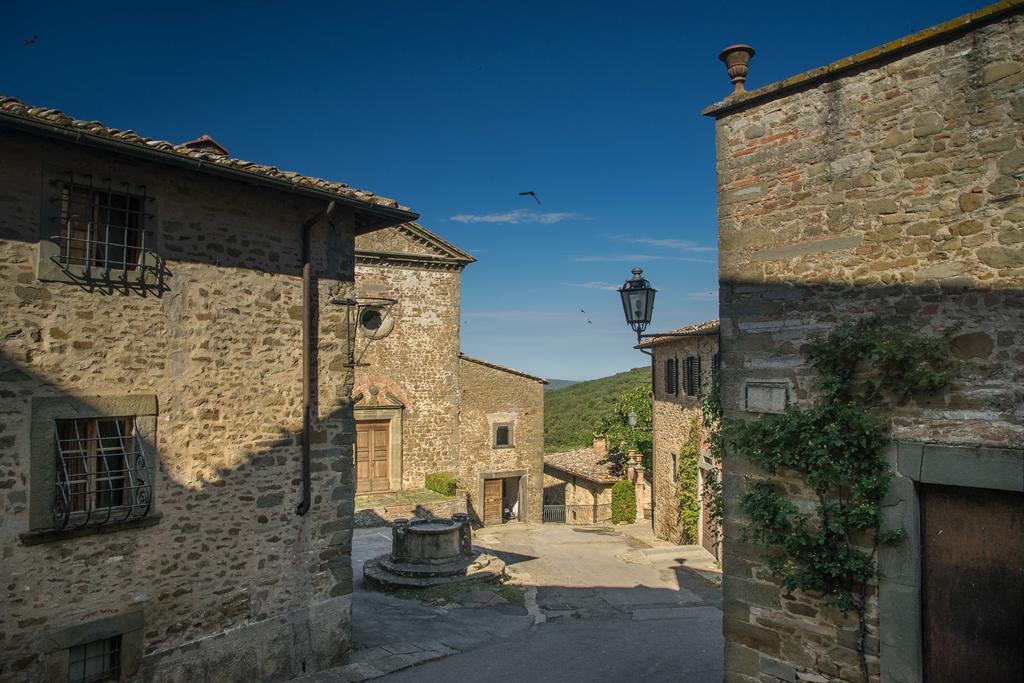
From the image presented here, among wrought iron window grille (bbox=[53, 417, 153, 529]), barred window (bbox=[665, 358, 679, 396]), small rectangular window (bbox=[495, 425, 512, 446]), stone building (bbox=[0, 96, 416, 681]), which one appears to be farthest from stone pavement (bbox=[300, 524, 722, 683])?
small rectangular window (bbox=[495, 425, 512, 446])

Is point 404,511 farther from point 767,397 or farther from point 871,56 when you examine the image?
point 871,56

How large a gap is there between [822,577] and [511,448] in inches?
720

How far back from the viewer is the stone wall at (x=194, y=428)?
650 centimetres

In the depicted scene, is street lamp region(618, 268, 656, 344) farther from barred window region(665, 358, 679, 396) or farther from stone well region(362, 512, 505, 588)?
barred window region(665, 358, 679, 396)

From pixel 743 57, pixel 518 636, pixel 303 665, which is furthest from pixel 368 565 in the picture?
pixel 743 57

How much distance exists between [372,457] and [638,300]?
14738mm

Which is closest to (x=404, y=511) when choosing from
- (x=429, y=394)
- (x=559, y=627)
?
(x=429, y=394)

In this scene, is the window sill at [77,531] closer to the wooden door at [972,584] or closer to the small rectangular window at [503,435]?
the wooden door at [972,584]

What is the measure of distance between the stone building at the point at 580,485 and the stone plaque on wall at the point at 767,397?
2059 cm

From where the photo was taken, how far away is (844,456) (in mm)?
5422

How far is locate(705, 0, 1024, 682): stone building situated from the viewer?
16.0 ft

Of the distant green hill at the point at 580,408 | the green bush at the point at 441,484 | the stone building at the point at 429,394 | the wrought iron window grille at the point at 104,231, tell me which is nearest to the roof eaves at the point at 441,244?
the stone building at the point at 429,394

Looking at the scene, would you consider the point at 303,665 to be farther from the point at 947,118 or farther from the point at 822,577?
the point at 947,118

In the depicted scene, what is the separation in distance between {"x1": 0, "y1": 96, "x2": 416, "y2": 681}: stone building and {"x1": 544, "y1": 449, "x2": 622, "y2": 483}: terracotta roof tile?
1893cm
